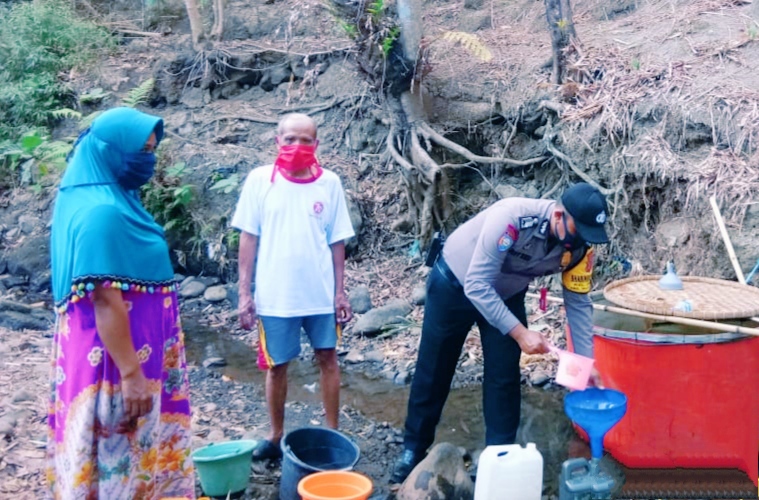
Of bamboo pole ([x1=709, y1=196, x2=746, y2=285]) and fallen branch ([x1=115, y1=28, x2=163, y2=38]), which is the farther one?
fallen branch ([x1=115, y1=28, x2=163, y2=38])

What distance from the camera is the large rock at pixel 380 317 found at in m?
6.68

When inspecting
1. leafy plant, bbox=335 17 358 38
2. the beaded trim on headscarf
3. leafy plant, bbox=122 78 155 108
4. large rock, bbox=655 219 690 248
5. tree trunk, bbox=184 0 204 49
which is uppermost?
tree trunk, bbox=184 0 204 49

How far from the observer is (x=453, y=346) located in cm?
398

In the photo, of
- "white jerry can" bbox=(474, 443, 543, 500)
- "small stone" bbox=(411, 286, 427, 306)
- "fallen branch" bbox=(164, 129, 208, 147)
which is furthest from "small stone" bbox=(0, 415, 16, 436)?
"fallen branch" bbox=(164, 129, 208, 147)

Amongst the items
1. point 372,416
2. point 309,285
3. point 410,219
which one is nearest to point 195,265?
point 410,219

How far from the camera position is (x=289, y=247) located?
157 inches

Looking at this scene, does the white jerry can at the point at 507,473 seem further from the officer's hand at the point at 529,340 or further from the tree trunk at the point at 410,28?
the tree trunk at the point at 410,28

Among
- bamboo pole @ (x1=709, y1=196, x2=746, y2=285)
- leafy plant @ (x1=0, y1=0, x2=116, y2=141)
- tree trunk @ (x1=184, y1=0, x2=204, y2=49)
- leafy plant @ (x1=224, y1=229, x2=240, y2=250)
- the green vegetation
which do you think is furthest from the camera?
tree trunk @ (x1=184, y1=0, x2=204, y2=49)

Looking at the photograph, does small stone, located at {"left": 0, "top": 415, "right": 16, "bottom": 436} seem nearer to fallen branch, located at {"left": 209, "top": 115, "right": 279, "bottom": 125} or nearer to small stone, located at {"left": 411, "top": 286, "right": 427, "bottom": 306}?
small stone, located at {"left": 411, "top": 286, "right": 427, "bottom": 306}

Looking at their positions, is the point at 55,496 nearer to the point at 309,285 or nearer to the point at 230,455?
the point at 230,455

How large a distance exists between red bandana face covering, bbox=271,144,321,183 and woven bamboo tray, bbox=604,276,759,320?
1.69m

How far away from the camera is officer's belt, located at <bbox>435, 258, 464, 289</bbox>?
382cm

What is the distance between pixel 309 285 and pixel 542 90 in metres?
4.09

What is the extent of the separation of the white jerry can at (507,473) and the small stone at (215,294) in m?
5.03
